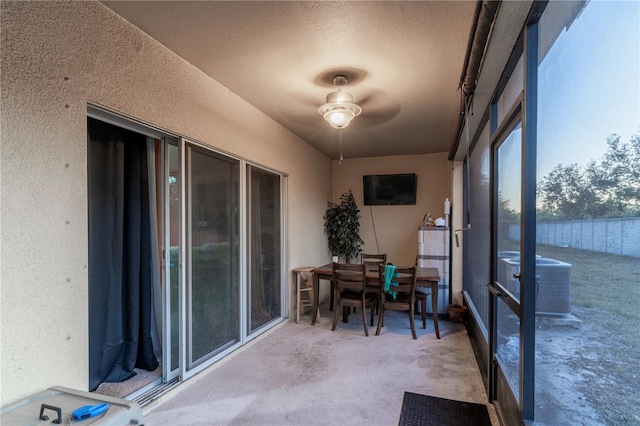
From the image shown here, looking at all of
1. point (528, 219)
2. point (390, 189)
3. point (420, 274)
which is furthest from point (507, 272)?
point (390, 189)

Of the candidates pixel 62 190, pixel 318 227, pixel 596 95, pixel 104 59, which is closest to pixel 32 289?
pixel 62 190

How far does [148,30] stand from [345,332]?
11.4 feet

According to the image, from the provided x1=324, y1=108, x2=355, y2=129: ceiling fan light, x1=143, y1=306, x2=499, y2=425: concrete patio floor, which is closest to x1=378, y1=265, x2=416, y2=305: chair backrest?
x1=143, y1=306, x2=499, y2=425: concrete patio floor

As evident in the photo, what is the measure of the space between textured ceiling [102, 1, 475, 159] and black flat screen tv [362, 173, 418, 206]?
7.29ft

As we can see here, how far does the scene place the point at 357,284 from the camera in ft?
12.7

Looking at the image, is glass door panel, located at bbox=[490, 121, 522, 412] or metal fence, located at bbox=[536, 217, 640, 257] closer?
metal fence, located at bbox=[536, 217, 640, 257]

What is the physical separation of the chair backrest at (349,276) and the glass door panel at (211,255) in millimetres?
1226

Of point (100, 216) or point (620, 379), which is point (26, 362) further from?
point (620, 379)

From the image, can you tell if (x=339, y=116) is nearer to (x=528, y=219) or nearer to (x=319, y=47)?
(x=319, y=47)

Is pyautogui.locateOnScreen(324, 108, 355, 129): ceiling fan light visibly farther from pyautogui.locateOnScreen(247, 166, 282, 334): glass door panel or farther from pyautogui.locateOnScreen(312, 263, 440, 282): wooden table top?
pyautogui.locateOnScreen(312, 263, 440, 282): wooden table top

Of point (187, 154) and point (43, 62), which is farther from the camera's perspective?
point (187, 154)

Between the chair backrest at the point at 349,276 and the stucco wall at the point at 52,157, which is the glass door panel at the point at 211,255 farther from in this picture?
the chair backrest at the point at 349,276

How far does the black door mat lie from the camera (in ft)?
6.98

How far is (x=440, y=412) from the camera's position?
2.24m
